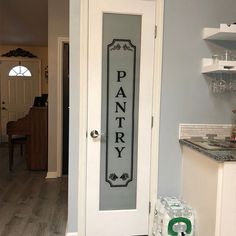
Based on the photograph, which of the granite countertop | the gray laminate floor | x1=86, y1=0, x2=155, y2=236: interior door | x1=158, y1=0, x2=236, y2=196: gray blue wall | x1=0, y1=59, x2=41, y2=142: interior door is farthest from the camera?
x1=0, y1=59, x2=41, y2=142: interior door

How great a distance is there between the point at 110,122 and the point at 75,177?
559 millimetres

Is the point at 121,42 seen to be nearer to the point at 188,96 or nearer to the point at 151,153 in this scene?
the point at 188,96

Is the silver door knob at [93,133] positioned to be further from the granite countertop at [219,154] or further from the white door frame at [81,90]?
the granite countertop at [219,154]

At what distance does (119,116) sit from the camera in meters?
2.54

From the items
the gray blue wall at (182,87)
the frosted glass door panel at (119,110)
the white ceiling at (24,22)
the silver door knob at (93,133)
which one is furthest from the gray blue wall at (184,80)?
the white ceiling at (24,22)

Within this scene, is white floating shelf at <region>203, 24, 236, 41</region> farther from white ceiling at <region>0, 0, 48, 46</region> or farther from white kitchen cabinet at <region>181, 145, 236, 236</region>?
white ceiling at <region>0, 0, 48, 46</region>

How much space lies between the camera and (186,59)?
8.46 feet

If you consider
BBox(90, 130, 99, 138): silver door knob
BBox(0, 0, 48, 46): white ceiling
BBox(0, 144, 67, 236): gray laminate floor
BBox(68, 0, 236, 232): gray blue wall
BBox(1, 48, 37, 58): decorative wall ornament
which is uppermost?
BBox(0, 0, 48, 46): white ceiling

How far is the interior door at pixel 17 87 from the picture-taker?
741 centimetres

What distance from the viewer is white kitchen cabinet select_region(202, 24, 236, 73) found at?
2320mm

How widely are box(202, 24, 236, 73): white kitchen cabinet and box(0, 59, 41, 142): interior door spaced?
18.9ft

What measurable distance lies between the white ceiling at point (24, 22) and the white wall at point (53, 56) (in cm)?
31

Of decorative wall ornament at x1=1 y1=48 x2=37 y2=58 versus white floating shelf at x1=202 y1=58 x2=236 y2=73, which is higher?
decorative wall ornament at x1=1 y1=48 x2=37 y2=58

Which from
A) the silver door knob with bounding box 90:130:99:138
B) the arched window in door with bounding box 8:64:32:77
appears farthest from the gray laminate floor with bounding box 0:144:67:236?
the arched window in door with bounding box 8:64:32:77
